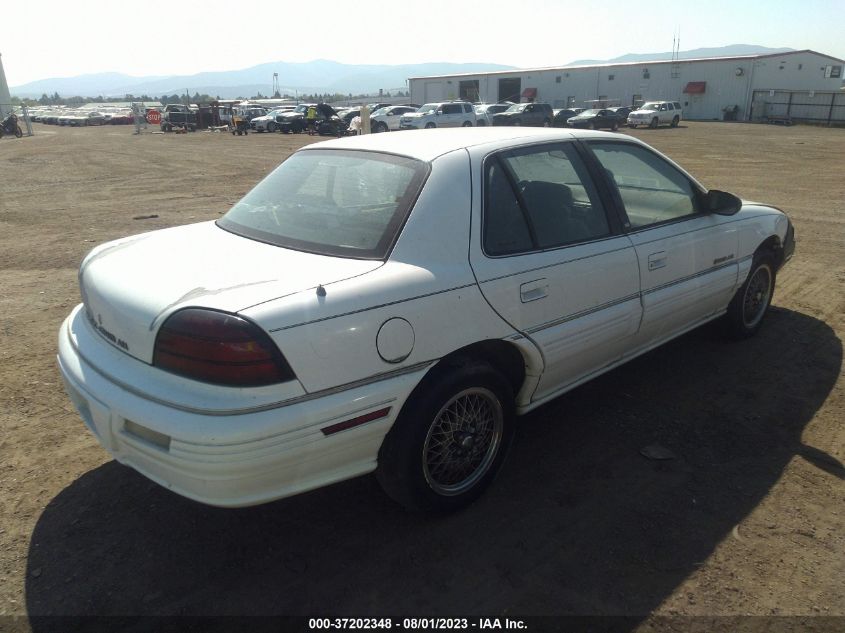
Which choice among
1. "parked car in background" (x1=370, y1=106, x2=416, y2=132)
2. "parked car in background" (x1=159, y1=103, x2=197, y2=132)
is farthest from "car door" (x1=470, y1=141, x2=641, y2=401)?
"parked car in background" (x1=159, y1=103, x2=197, y2=132)

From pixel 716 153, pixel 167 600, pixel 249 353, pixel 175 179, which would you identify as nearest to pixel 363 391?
pixel 249 353

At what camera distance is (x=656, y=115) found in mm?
38938

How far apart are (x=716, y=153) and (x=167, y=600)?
23896 millimetres

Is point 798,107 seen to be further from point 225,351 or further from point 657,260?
point 225,351

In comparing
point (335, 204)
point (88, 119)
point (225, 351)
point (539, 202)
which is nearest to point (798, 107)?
point (539, 202)

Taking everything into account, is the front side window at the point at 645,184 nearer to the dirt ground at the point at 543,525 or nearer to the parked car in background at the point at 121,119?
the dirt ground at the point at 543,525

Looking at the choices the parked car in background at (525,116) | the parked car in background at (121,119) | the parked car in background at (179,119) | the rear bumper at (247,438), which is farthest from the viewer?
the parked car in background at (121,119)

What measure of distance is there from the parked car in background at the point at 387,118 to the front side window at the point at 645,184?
31505 mm

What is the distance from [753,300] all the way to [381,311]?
12.3ft

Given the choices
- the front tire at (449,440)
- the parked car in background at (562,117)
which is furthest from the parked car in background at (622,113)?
the front tire at (449,440)

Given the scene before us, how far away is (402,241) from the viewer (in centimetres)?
271

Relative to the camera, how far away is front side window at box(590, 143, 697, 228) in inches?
147

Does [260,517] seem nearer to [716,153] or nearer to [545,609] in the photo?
[545,609]

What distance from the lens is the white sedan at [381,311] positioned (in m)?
2.29
